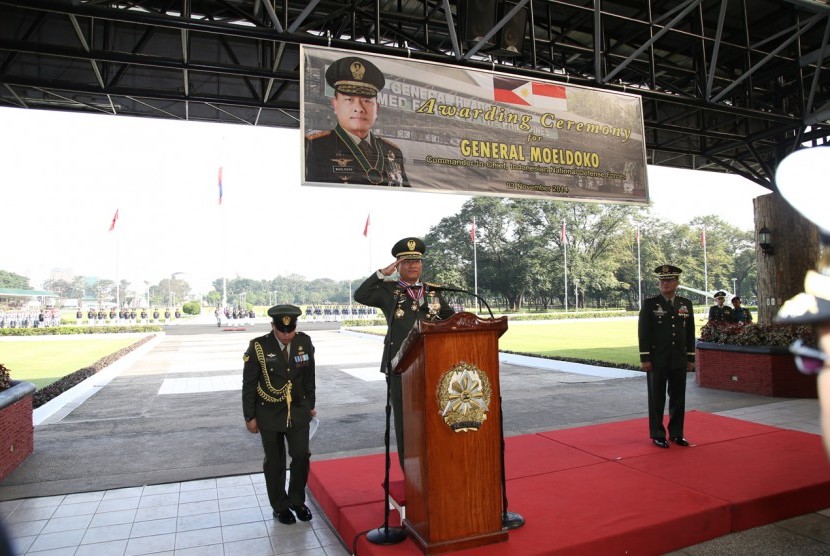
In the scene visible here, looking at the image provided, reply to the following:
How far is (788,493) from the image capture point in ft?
10.7

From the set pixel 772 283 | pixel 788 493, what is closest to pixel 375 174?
pixel 788 493

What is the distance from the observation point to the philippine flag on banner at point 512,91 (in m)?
6.10

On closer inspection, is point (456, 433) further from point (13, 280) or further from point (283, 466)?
point (13, 280)

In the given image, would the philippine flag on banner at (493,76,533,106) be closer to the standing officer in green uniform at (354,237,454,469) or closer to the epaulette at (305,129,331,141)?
the epaulette at (305,129,331,141)

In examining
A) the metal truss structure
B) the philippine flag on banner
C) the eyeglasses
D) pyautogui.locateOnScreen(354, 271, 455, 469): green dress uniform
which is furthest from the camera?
the philippine flag on banner

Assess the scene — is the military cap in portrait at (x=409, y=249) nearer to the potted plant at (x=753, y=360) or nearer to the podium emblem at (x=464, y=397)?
the podium emblem at (x=464, y=397)

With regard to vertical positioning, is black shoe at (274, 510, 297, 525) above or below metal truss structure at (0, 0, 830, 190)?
below

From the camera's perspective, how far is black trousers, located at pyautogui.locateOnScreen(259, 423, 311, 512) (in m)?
3.53

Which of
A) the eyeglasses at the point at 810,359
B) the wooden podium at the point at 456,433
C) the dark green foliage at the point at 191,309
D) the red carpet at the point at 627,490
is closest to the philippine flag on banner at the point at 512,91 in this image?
the red carpet at the point at 627,490

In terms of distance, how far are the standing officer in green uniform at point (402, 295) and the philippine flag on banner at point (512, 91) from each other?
3.35m

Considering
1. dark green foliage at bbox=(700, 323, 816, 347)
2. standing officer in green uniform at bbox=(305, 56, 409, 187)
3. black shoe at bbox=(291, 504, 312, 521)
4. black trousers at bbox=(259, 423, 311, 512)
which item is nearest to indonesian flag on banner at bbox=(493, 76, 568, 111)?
standing officer in green uniform at bbox=(305, 56, 409, 187)

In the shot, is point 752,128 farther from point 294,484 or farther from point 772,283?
point 294,484

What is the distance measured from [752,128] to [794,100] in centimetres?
79

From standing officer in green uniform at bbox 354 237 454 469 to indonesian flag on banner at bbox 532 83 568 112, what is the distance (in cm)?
366
